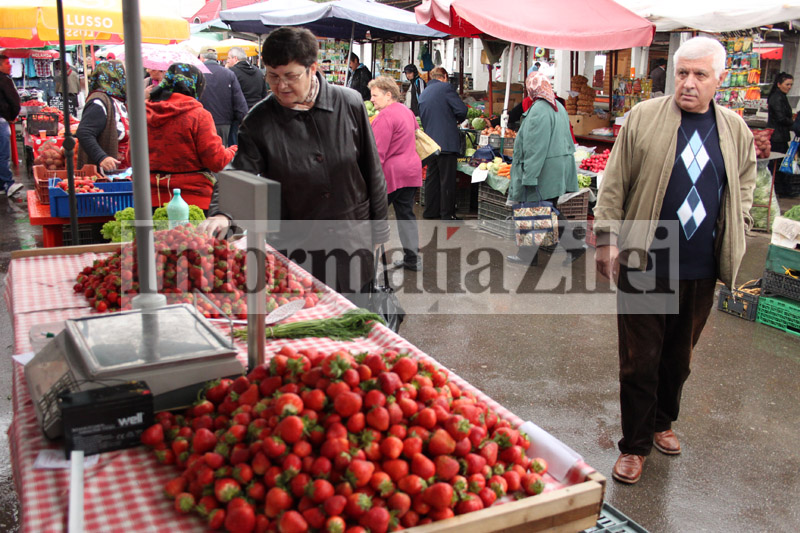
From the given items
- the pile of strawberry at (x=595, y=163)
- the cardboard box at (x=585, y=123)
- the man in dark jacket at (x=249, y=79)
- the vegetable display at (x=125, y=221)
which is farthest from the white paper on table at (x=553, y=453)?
the man in dark jacket at (x=249, y=79)

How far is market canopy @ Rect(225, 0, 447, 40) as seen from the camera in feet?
34.7

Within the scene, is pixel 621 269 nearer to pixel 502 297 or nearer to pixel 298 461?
pixel 298 461

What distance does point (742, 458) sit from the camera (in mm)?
3592

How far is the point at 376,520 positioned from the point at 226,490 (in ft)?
1.18

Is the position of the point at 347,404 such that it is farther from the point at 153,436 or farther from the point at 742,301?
the point at 742,301

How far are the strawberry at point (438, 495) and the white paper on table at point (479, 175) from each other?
699 centimetres

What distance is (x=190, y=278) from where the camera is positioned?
9.77 feet

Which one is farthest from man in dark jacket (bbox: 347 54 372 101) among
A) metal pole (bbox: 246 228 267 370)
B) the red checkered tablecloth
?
metal pole (bbox: 246 228 267 370)

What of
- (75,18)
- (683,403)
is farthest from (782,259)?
(75,18)

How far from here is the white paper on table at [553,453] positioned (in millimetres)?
1922

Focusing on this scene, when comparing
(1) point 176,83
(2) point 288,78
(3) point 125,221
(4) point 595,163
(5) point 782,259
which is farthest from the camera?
(4) point 595,163

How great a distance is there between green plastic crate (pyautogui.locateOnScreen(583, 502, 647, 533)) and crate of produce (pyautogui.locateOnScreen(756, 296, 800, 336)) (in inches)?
140

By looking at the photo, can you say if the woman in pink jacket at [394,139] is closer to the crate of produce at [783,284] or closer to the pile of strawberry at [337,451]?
the crate of produce at [783,284]

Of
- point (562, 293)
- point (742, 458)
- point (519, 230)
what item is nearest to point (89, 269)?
point (742, 458)
